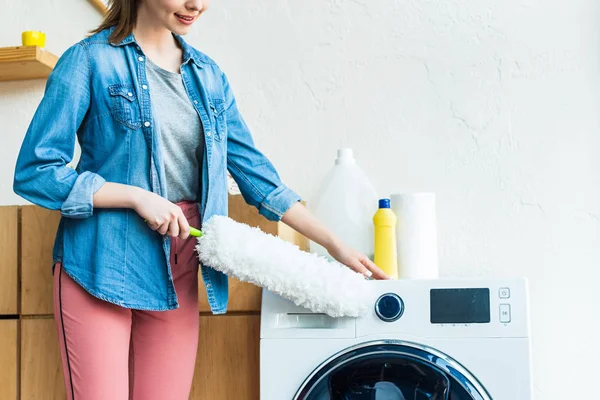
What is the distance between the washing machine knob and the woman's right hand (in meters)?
0.45

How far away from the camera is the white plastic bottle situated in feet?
6.31

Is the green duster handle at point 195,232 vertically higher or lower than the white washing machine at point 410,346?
higher

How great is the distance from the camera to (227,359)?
5.74 feet

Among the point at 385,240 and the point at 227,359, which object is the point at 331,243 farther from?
the point at 227,359

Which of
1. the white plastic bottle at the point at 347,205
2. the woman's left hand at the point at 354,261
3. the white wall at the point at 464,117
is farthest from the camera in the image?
the white wall at the point at 464,117

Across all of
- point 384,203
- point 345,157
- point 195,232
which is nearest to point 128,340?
point 195,232

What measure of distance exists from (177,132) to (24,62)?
3.22 feet

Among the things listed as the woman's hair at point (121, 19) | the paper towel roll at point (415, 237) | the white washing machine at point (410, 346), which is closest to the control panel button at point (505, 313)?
the white washing machine at point (410, 346)

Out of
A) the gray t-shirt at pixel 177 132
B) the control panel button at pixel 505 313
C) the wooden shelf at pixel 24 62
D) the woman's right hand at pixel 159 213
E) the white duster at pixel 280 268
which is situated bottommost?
the control panel button at pixel 505 313

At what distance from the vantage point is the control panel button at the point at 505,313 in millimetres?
1462

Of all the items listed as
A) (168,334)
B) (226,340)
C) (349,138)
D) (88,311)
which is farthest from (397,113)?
(88,311)

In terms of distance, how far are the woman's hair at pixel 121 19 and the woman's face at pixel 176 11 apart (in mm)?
45

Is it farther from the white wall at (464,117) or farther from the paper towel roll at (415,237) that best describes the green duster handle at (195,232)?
the white wall at (464,117)

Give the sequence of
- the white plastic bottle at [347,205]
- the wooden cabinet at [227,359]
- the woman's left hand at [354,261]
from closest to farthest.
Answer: the woman's left hand at [354,261] < the wooden cabinet at [227,359] < the white plastic bottle at [347,205]
